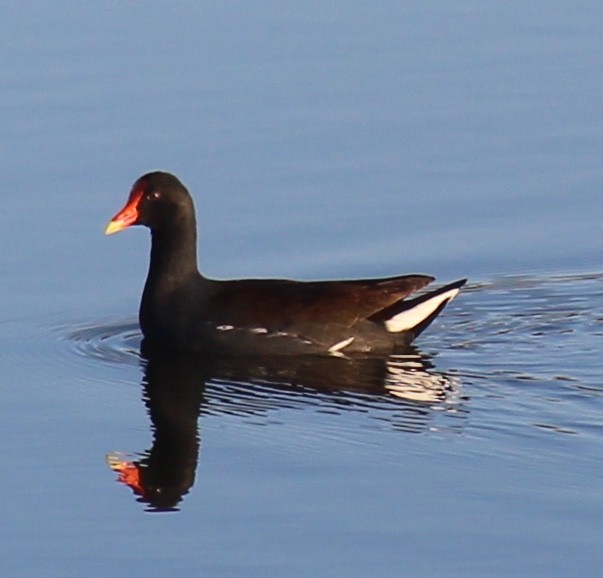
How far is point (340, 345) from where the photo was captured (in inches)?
421

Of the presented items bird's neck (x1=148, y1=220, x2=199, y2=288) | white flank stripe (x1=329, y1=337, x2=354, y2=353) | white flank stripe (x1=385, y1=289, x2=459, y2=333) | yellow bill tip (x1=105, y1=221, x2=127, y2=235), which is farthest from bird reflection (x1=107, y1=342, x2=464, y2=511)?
yellow bill tip (x1=105, y1=221, x2=127, y2=235)

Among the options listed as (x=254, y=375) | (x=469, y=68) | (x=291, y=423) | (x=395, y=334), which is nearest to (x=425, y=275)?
(x=395, y=334)

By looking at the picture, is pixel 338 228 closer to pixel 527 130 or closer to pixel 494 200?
pixel 494 200

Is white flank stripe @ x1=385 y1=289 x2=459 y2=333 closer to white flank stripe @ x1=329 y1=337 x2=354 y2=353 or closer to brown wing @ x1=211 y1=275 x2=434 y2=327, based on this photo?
brown wing @ x1=211 y1=275 x2=434 y2=327

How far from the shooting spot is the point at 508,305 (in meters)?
11.2

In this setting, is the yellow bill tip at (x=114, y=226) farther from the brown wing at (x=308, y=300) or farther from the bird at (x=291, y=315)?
the brown wing at (x=308, y=300)

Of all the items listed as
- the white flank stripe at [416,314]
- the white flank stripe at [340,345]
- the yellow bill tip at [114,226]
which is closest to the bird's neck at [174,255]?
the yellow bill tip at [114,226]

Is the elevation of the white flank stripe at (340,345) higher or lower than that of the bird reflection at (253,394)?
higher

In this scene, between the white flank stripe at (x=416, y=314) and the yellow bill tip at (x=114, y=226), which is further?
the yellow bill tip at (x=114, y=226)

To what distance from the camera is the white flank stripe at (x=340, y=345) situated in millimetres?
10688

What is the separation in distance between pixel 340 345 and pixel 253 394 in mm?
933

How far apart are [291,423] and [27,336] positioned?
2122 millimetres

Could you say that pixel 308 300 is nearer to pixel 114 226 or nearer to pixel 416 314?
pixel 416 314

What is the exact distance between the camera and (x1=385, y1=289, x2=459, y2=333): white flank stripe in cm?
1059
